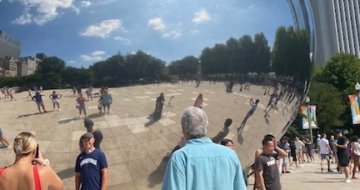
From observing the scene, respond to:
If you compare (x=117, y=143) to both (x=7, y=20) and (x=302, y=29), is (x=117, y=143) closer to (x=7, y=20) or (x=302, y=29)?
(x=7, y=20)

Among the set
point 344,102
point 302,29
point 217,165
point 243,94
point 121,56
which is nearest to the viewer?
point 217,165

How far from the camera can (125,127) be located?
14.1ft

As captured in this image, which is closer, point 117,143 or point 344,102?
point 117,143

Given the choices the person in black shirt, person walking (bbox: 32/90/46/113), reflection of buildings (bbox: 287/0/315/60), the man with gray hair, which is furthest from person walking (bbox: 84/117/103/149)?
the person in black shirt

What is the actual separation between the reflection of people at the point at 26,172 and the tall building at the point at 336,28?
104m

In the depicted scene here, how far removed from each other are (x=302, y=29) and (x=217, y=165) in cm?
336

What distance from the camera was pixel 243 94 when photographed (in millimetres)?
4730

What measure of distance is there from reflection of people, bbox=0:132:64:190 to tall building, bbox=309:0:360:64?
104 meters

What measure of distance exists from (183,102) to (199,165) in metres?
1.56

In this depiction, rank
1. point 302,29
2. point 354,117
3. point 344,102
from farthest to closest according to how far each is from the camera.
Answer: point 344,102, point 354,117, point 302,29

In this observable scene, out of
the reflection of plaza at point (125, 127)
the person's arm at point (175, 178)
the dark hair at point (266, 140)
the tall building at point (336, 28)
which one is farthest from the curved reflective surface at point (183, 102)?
the tall building at point (336, 28)

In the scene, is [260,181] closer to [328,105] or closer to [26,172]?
[26,172]

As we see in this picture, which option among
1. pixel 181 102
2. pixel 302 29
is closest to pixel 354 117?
pixel 302 29

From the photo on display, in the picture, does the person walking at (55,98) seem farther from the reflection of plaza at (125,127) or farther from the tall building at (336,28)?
the tall building at (336,28)
